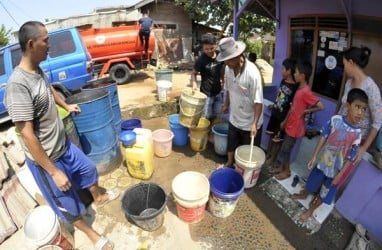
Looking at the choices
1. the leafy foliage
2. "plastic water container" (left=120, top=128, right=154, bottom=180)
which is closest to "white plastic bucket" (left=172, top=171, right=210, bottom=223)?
"plastic water container" (left=120, top=128, right=154, bottom=180)

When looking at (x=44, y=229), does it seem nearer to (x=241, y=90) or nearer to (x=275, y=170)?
(x=241, y=90)

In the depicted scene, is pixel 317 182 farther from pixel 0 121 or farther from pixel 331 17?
pixel 0 121

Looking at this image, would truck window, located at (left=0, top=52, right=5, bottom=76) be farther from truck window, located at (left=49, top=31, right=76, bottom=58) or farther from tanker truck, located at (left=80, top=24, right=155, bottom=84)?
tanker truck, located at (left=80, top=24, right=155, bottom=84)

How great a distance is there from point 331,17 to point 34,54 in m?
4.39

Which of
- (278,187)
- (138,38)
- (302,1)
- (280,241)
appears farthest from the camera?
(138,38)

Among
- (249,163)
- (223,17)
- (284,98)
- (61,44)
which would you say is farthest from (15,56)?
(223,17)

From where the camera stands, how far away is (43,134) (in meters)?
2.21

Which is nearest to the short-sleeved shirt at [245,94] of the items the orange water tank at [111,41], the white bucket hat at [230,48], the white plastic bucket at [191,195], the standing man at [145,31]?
the white bucket hat at [230,48]

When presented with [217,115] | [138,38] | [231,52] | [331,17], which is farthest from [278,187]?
[138,38]

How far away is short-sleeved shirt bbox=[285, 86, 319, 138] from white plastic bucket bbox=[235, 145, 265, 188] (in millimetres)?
510

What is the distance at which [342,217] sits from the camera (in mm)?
3051

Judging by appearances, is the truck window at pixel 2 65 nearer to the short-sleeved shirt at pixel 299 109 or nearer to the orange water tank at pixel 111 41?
the orange water tank at pixel 111 41

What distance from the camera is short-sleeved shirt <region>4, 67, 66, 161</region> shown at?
75.1 inches

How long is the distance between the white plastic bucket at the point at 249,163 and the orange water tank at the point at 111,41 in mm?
6824
